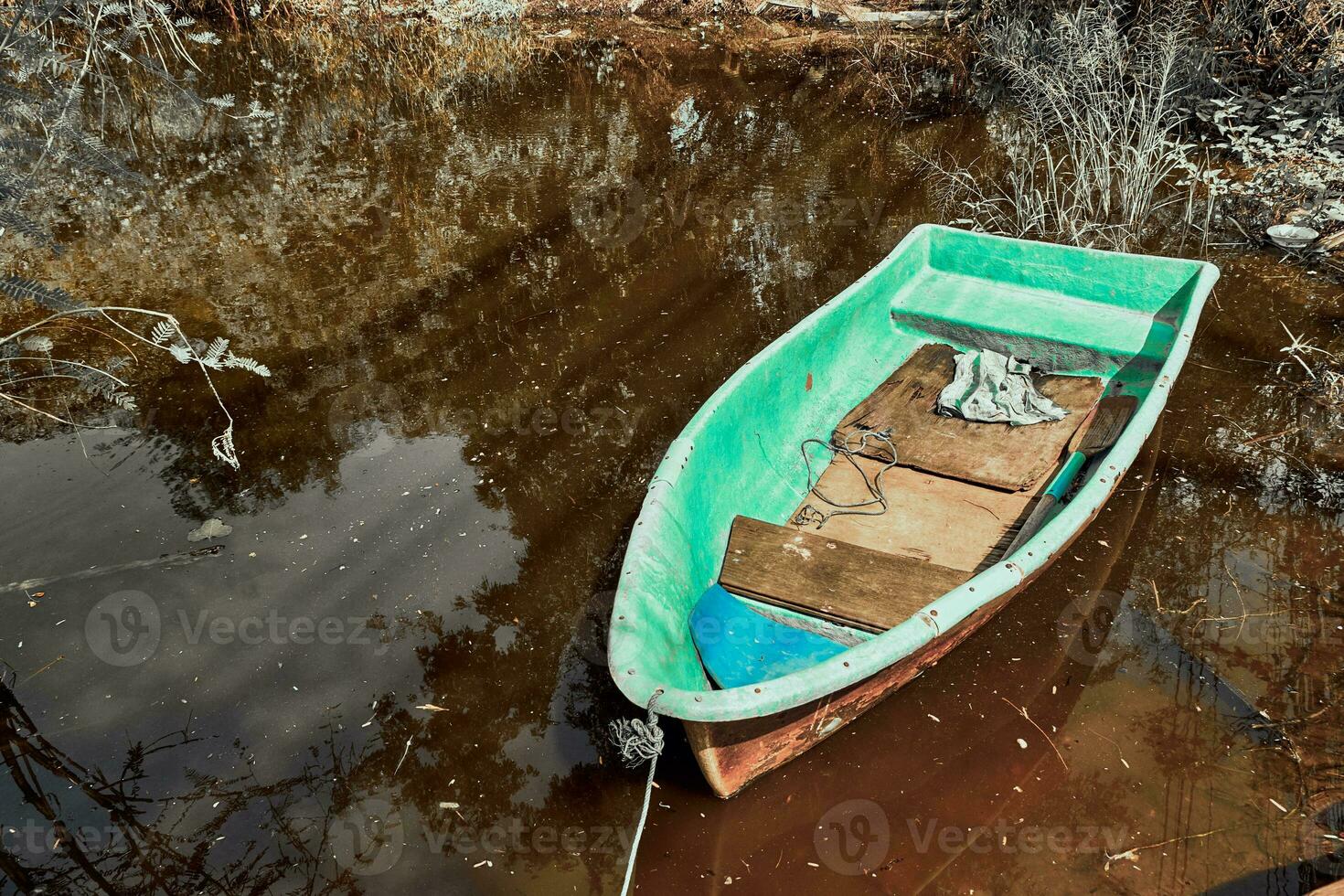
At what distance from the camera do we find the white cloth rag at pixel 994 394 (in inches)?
192

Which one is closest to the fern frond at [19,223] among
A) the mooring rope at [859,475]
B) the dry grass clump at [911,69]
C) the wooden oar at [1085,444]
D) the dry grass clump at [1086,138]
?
the mooring rope at [859,475]

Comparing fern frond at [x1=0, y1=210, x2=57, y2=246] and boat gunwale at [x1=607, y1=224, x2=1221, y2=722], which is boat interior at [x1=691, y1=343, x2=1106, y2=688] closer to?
boat gunwale at [x1=607, y1=224, x2=1221, y2=722]

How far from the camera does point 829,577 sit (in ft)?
12.8

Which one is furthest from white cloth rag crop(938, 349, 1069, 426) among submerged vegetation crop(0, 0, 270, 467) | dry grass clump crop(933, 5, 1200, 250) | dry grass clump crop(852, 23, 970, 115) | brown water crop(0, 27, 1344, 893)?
dry grass clump crop(852, 23, 970, 115)

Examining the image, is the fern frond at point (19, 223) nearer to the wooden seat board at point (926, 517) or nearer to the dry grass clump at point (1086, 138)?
the wooden seat board at point (926, 517)

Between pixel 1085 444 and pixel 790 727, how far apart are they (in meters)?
2.34

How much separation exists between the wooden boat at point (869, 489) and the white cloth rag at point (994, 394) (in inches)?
2.4

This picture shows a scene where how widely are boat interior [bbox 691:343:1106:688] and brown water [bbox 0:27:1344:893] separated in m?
0.46

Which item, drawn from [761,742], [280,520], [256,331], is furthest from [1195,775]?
[256,331]

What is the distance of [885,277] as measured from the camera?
5.38 metres

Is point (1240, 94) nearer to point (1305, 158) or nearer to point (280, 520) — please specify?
point (1305, 158)

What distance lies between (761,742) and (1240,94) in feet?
27.9

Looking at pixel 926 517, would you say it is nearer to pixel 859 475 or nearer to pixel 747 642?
pixel 859 475

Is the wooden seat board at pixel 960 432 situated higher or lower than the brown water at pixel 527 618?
higher
